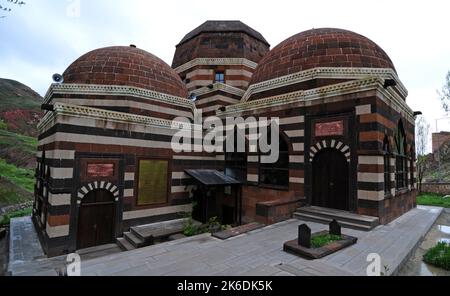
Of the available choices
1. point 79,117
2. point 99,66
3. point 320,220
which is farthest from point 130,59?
point 320,220

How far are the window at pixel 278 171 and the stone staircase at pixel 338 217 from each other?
5.42 feet

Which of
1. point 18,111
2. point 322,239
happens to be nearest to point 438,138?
point 322,239

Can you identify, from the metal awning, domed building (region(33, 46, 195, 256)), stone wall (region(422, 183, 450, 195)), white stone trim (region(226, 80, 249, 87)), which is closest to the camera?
domed building (region(33, 46, 195, 256))

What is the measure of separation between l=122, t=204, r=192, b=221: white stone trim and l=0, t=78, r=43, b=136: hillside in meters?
48.5

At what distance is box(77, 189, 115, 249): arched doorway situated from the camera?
29.7ft

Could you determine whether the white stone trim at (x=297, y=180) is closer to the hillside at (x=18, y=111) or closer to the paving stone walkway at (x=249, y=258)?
the paving stone walkway at (x=249, y=258)

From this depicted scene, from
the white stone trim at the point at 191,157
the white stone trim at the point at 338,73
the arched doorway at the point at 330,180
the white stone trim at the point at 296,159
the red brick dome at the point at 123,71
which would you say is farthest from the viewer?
the red brick dome at the point at 123,71

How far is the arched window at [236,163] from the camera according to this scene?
1268 centimetres

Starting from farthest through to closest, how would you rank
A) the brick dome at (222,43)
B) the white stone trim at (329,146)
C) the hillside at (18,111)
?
1. the hillside at (18,111)
2. the brick dome at (222,43)
3. the white stone trim at (329,146)

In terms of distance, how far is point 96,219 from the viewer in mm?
9438

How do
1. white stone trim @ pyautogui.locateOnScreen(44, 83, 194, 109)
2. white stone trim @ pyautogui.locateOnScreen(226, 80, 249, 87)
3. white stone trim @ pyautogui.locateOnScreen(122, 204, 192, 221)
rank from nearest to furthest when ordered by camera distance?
white stone trim @ pyautogui.locateOnScreen(122, 204, 192, 221) → white stone trim @ pyautogui.locateOnScreen(44, 83, 194, 109) → white stone trim @ pyautogui.locateOnScreen(226, 80, 249, 87)

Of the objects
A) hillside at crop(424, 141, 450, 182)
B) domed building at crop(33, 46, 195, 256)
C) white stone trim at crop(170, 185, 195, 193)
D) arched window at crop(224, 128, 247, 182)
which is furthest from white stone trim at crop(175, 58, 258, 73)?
hillside at crop(424, 141, 450, 182)

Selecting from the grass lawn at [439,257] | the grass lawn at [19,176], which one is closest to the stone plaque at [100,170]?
the grass lawn at [439,257]

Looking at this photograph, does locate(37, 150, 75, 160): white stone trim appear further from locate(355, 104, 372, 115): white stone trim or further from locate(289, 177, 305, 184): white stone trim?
locate(355, 104, 372, 115): white stone trim
